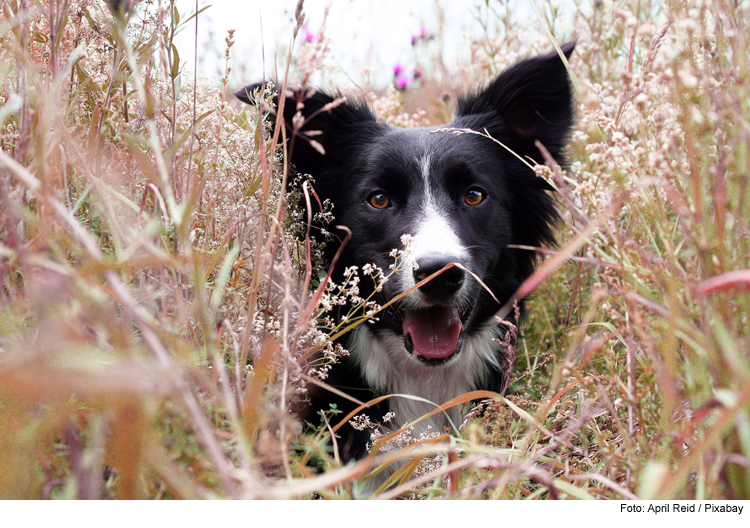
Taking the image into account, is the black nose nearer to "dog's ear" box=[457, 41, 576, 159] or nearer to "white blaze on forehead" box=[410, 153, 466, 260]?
"white blaze on forehead" box=[410, 153, 466, 260]

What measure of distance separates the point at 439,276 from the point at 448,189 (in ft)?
2.49

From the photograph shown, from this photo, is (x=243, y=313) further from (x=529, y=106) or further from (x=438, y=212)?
(x=529, y=106)

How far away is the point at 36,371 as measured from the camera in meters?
0.79

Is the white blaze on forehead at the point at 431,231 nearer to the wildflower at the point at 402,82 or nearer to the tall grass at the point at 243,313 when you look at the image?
the tall grass at the point at 243,313

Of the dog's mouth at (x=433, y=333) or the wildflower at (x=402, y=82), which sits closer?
the dog's mouth at (x=433, y=333)

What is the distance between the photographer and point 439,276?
228 centimetres

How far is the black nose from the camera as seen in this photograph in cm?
222

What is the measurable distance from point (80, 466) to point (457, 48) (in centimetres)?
556

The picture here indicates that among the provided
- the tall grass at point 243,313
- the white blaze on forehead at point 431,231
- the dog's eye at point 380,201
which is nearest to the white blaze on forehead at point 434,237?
the white blaze on forehead at point 431,231

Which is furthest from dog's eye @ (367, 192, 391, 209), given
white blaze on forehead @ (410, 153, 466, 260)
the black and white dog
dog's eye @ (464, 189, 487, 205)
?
dog's eye @ (464, 189, 487, 205)

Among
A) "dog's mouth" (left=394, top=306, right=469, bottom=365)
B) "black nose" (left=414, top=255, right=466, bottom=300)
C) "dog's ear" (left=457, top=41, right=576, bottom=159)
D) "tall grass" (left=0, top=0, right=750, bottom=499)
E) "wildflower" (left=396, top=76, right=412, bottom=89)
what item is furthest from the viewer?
"wildflower" (left=396, top=76, right=412, bottom=89)

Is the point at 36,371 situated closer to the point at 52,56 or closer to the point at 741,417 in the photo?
the point at 741,417

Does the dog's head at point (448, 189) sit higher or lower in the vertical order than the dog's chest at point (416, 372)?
higher

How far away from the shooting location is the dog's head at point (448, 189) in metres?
2.62
